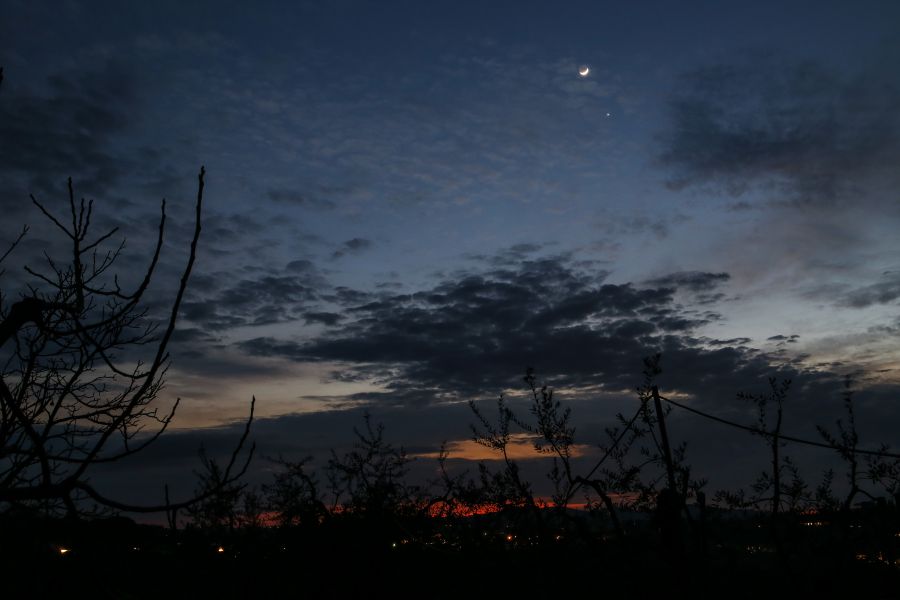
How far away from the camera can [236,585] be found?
9.15 meters

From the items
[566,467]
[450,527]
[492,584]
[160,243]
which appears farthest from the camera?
[566,467]

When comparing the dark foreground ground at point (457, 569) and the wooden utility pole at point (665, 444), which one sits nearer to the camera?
the dark foreground ground at point (457, 569)

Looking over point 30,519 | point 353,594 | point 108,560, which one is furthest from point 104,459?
point 353,594

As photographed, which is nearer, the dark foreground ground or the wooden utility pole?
the dark foreground ground

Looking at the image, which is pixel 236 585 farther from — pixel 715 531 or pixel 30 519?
pixel 715 531

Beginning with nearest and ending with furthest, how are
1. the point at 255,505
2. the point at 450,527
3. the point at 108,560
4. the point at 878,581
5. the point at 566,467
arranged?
the point at 108,560
the point at 450,527
the point at 878,581
the point at 566,467
the point at 255,505

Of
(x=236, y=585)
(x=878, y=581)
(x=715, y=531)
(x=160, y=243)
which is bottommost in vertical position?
(x=878, y=581)

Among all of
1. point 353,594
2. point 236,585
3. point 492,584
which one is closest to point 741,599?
point 492,584

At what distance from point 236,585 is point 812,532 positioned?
36.1 feet

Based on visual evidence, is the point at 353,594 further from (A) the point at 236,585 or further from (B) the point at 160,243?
(B) the point at 160,243

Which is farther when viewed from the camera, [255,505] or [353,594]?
[255,505]

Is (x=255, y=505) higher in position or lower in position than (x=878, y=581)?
higher

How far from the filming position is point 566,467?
45.1ft

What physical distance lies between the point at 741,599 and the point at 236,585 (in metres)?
9.08
